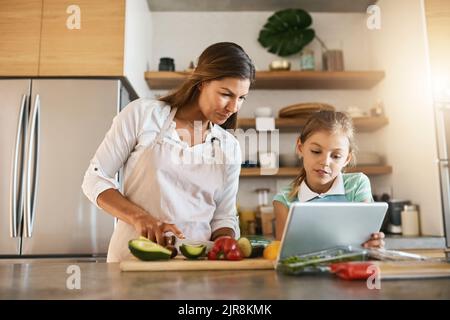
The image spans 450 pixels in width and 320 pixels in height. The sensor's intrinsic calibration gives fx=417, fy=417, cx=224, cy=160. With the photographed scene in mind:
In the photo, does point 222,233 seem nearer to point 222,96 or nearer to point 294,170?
point 222,96

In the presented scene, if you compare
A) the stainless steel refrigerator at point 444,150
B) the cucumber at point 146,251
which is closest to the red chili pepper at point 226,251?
the cucumber at point 146,251

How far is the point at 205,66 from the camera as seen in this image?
139 centimetres

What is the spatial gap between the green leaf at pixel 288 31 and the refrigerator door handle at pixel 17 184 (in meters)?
1.83

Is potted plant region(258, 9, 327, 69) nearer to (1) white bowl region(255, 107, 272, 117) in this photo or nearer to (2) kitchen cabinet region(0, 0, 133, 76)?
(1) white bowl region(255, 107, 272, 117)

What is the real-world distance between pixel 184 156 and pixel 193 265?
60cm

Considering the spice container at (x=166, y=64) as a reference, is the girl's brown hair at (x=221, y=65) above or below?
below

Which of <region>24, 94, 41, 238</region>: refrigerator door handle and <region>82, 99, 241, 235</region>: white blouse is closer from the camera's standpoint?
<region>82, 99, 241, 235</region>: white blouse

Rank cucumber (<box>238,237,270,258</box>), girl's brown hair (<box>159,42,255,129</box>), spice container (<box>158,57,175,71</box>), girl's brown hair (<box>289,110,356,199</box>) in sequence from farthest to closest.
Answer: spice container (<box>158,57,175,71</box>) → girl's brown hair (<box>289,110,356,199</box>) → girl's brown hair (<box>159,42,255,129</box>) → cucumber (<box>238,237,270,258</box>)

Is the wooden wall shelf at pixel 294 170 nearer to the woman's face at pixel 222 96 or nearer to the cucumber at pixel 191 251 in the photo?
the woman's face at pixel 222 96

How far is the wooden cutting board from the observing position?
0.91m

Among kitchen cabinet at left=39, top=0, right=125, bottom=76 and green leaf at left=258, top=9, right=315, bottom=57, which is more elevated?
green leaf at left=258, top=9, right=315, bottom=57

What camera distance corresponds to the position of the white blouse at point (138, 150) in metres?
1.36

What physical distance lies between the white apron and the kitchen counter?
55cm

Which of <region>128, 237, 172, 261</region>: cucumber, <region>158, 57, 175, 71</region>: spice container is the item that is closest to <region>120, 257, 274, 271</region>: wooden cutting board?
<region>128, 237, 172, 261</region>: cucumber
